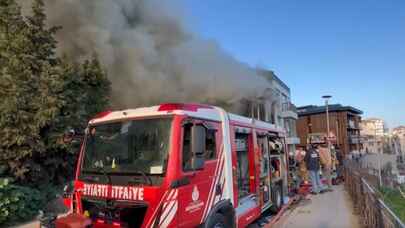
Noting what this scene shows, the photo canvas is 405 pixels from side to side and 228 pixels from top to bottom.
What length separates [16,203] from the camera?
6.30 metres

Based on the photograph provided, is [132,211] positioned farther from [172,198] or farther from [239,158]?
[239,158]

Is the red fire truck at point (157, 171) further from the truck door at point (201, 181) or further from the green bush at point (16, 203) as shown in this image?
the green bush at point (16, 203)

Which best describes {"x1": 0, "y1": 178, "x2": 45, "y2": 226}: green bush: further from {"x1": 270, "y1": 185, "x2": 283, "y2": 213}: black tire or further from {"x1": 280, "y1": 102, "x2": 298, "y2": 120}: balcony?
{"x1": 280, "y1": 102, "x2": 298, "y2": 120}: balcony

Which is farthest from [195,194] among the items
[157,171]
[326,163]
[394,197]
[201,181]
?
[394,197]

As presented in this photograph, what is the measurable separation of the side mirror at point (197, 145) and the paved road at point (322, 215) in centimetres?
314

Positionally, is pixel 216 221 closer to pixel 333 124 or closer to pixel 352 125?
pixel 333 124

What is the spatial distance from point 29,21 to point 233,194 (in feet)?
21.6

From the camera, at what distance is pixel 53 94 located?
7.18m

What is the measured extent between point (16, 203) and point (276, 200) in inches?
219

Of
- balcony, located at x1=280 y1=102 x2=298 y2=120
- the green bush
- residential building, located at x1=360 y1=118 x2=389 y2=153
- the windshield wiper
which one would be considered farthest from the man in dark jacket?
balcony, located at x1=280 y1=102 x2=298 y2=120

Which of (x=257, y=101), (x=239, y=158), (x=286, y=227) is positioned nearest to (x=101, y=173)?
(x=239, y=158)

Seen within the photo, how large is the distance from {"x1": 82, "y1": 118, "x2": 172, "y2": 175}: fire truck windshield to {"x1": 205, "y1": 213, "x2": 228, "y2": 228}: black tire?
109 cm

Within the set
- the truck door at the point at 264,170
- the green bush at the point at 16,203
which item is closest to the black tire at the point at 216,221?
the truck door at the point at 264,170

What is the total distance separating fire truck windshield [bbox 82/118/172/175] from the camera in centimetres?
362
